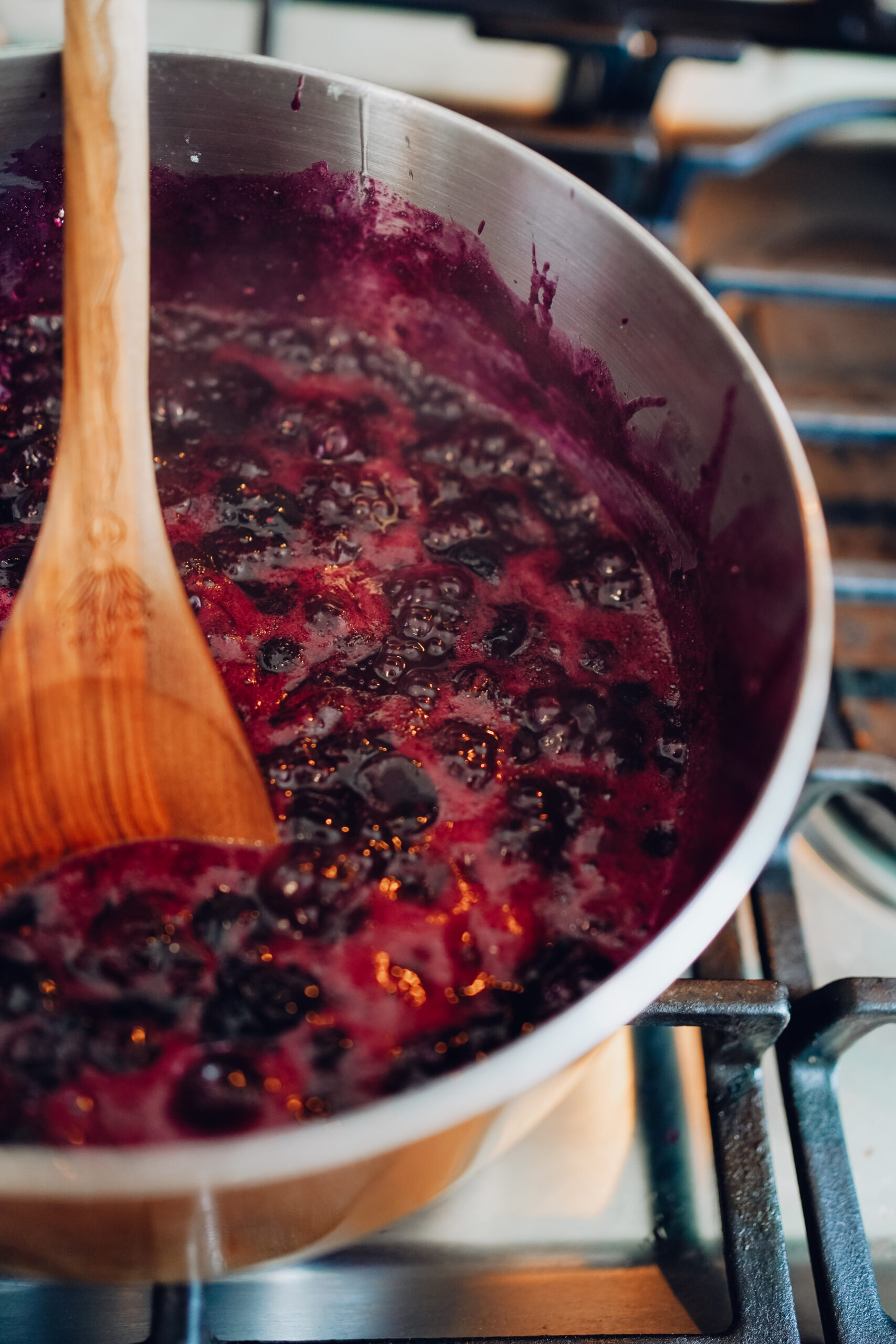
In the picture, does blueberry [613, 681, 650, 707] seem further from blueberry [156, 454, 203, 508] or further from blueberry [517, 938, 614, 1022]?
blueberry [156, 454, 203, 508]

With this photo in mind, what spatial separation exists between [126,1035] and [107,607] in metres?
0.24

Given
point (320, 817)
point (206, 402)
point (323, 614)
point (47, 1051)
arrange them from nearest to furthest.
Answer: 1. point (47, 1051)
2. point (320, 817)
3. point (323, 614)
4. point (206, 402)

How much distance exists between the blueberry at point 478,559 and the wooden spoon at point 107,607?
9.8 inches

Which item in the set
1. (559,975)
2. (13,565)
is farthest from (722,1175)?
(13,565)

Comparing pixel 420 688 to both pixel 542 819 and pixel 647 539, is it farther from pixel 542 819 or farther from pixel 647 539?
pixel 647 539

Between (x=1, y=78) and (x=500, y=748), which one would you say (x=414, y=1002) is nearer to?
(x=500, y=748)

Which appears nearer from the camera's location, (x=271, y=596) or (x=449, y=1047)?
(x=449, y=1047)

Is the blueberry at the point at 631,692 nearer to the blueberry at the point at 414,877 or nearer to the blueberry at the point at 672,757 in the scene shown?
the blueberry at the point at 672,757

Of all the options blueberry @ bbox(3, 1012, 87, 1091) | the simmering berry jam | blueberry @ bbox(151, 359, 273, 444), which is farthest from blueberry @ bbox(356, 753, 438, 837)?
blueberry @ bbox(151, 359, 273, 444)

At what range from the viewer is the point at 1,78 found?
718 millimetres

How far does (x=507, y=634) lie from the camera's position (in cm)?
77

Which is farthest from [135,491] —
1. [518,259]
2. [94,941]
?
[518,259]

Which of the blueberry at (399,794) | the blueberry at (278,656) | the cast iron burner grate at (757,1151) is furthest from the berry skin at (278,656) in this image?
the cast iron burner grate at (757,1151)

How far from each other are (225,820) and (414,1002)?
6.1 inches
